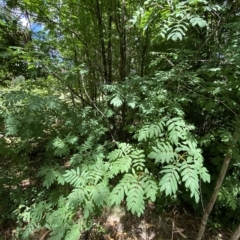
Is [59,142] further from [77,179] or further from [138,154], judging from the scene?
[138,154]

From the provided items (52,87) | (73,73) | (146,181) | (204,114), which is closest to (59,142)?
(73,73)

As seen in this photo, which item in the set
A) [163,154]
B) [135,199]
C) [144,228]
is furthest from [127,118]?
[144,228]

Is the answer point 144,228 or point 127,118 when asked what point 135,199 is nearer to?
point 127,118

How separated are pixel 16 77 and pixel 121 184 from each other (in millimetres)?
2619

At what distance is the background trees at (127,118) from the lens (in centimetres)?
130

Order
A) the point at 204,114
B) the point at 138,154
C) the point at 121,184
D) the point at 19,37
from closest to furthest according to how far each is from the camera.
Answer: the point at 121,184
the point at 138,154
the point at 204,114
the point at 19,37

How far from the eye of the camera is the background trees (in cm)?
130

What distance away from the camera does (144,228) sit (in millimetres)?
2301

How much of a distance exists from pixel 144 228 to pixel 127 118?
1458mm

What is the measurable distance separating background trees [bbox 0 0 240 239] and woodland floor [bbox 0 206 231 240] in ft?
0.77

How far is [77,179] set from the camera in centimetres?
148

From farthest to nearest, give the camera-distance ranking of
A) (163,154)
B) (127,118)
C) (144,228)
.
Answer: (144,228) → (127,118) → (163,154)

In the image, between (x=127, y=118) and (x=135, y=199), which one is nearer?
(x=135, y=199)

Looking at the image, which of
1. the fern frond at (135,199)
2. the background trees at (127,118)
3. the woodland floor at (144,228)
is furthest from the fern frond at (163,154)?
the woodland floor at (144,228)
